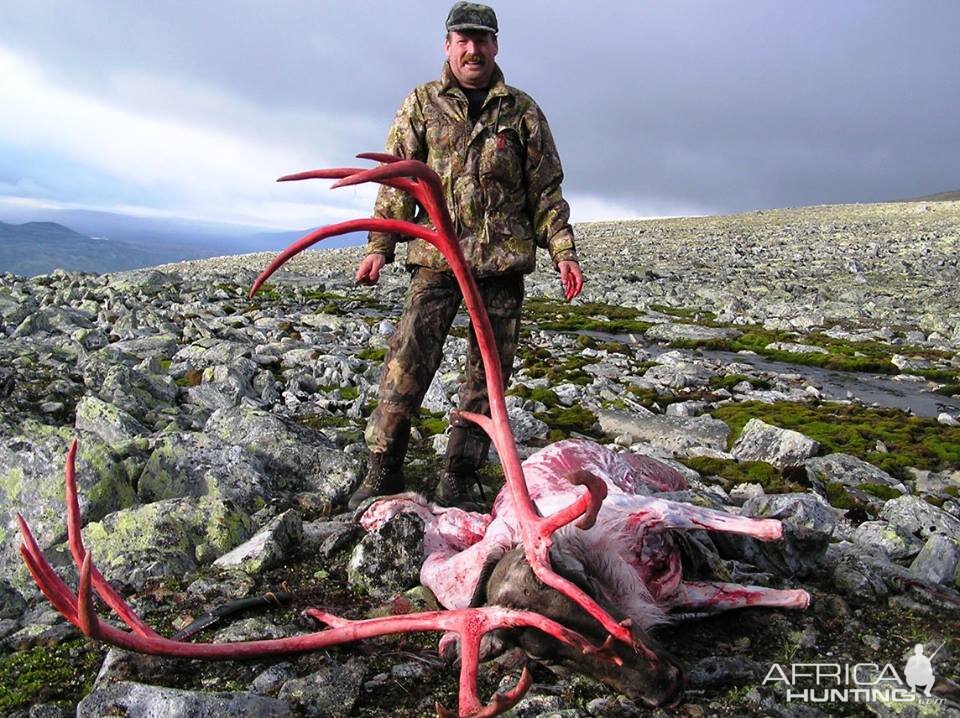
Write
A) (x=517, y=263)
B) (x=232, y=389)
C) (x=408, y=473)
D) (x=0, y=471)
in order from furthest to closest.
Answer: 1. (x=232, y=389)
2. (x=408, y=473)
3. (x=517, y=263)
4. (x=0, y=471)

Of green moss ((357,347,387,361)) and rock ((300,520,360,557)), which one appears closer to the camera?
rock ((300,520,360,557))

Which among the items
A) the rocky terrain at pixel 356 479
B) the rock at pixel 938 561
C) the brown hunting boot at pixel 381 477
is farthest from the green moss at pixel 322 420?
the rock at pixel 938 561

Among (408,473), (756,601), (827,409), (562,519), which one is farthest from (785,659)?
(827,409)

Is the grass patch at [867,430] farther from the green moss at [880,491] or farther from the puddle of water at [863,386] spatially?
the puddle of water at [863,386]

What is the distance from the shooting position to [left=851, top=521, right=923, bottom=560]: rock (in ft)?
16.9

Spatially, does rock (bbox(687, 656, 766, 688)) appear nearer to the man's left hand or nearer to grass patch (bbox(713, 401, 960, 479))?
the man's left hand

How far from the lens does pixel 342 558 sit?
4211mm

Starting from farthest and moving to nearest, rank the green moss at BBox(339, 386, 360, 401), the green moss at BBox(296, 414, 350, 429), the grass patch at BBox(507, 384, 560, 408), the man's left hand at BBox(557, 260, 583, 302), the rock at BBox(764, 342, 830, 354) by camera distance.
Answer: the rock at BBox(764, 342, 830, 354) < the grass patch at BBox(507, 384, 560, 408) < the green moss at BBox(339, 386, 360, 401) < the green moss at BBox(296, 414, 350, 429) < the man's left hand at BBox(557, 260, 583, 302)

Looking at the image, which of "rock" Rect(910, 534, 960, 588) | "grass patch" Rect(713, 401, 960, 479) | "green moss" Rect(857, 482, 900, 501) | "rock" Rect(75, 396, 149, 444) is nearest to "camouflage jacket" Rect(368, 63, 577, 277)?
"rock" Rect(75, 396, 149, 444)

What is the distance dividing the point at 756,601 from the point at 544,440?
4.28m

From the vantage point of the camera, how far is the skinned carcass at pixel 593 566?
2766 millimetres

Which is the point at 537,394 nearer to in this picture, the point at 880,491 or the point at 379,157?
the point at 880,491

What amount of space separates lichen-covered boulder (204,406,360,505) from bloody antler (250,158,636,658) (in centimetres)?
240

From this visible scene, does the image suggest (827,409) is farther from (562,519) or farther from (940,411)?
(562,519)
